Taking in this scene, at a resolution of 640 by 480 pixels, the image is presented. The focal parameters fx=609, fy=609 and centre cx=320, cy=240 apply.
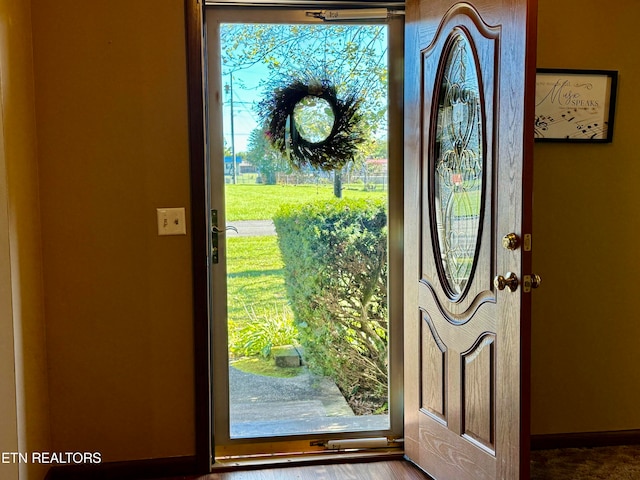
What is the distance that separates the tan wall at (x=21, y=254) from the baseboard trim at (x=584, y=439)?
82.3 inches

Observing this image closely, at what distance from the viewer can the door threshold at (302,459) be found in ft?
8.62

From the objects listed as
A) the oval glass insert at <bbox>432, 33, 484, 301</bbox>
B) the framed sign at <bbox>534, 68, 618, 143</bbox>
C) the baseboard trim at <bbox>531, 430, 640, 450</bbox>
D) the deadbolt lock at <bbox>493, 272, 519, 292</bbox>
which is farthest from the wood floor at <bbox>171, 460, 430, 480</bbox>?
the framed sign at <bbox>534, 68, 618, 143</bbox>

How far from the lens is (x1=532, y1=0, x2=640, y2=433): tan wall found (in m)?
2.62

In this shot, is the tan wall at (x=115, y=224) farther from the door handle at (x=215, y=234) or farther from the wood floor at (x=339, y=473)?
the wood floor at (x=339, y=473)

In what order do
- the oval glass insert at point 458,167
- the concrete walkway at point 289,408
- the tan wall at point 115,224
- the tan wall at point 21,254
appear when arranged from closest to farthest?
1. the tan wall at point 21,254
2. the oval glass insert at point 458,167
3. the tan wall at point 115,224
4. the concrete walkway at point 289,408

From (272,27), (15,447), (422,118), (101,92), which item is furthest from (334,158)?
(15,447)

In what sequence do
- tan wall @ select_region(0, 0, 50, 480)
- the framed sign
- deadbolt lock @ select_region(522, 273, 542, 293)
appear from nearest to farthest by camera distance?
deadbolt lock @ select_region(522, 273, 542, 293) < tan wall @ select_region(0, 0, 50, 480) < the framed sign

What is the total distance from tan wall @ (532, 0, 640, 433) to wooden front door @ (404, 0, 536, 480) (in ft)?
1.82

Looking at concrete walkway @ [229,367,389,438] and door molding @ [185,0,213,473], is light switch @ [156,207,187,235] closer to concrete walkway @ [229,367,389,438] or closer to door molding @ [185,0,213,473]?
door molding @ [185,0,213,473]

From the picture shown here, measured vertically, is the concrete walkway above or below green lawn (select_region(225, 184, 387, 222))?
below

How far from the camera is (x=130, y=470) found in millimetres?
2508

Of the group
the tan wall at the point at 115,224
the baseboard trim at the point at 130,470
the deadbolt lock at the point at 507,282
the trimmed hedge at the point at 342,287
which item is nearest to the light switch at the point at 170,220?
the tan wall at the point at 115,224

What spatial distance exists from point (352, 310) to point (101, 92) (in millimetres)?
1407

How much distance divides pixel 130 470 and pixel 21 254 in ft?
3.30
